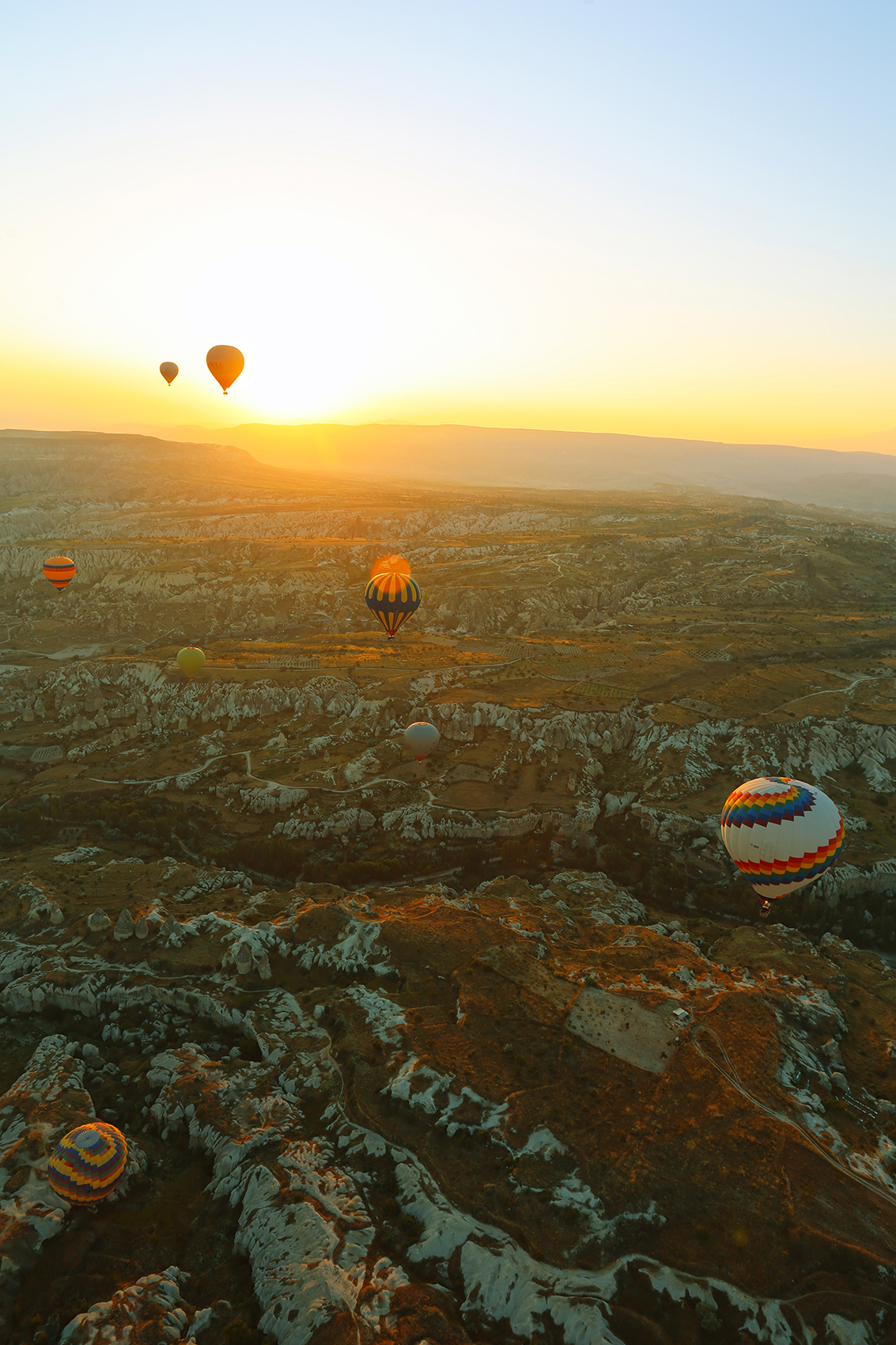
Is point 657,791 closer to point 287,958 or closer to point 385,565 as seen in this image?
point 287,958

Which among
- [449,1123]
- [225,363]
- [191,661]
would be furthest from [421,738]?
[225,363]

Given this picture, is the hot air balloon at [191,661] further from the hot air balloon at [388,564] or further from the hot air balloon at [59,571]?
the hot air balloon at [388,564]

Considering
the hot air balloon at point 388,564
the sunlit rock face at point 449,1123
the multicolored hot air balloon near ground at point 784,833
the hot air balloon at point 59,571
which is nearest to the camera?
the sunlit rock face at point 449,1123

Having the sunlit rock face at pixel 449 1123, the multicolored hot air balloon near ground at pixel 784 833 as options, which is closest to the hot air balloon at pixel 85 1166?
the sunlit rock face at pixel 449 1123

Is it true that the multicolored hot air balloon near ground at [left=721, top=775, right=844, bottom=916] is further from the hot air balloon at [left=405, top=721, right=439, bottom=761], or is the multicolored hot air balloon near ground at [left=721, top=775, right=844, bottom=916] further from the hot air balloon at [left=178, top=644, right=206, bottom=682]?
the hot air balloon at [left=178, top=644, right=206, bottom=682]

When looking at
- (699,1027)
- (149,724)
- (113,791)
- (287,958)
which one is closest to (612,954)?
(699,1027)

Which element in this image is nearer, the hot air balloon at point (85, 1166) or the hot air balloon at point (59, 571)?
the hot air balloon at point (85, 1166)

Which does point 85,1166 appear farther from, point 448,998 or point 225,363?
point 225,363

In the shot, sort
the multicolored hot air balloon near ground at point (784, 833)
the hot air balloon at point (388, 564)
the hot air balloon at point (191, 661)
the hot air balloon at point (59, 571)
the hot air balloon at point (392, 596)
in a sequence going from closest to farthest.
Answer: the multicolored hot air balloon near ground at point (784, 833) < the hot air balloon at point (392, 596) < the hot air balloon at point (191, 661) < the hot air balloon at point (59, 571) < the hot air balloon at point (388, 564)
